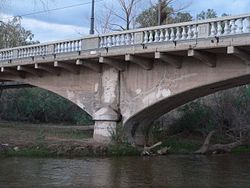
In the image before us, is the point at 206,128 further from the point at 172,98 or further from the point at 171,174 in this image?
the point at 171,174

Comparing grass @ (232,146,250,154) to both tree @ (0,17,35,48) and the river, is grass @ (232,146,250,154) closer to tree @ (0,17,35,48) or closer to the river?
the river

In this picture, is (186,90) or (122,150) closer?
(186,90)

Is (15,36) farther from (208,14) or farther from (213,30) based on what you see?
(213,30)

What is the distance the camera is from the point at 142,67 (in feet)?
76.0

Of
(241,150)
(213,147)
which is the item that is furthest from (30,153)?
(241,150)

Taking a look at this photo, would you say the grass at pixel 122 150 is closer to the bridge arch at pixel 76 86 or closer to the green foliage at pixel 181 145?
the green foliage at pixel 181 145

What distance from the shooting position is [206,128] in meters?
31.4

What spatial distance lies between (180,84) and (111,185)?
25.6 feet

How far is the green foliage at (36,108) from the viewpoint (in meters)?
47.0

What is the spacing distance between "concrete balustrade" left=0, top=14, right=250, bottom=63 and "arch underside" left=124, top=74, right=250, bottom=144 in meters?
2.16

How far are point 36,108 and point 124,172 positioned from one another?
30.4 metres

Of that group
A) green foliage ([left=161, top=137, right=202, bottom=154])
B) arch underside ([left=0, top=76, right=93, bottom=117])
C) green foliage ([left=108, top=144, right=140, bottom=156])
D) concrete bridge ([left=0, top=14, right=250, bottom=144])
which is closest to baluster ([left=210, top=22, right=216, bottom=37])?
concrete bridge ([left=0, top=14, right=250, bottom=144])

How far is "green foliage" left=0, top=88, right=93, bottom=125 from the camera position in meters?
47.0

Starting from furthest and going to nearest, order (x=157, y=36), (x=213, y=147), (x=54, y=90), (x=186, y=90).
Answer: (x=54, y=90) → (x=213, y=147) → (x=157, y=36) → (x=186, y=90)
